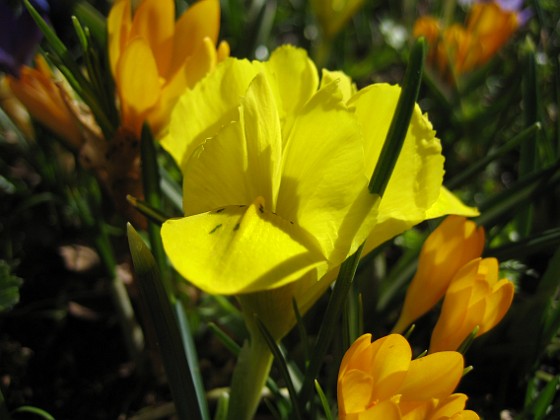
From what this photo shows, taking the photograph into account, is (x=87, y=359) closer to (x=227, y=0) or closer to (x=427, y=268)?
(x=427, y=268)

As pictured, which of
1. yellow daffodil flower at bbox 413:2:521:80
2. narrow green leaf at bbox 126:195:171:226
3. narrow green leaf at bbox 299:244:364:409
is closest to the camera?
narrow green leaf at bbox 299:244:364:409

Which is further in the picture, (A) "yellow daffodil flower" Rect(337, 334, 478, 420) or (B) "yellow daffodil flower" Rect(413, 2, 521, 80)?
(B) "yellow daffodil flower" Rect(413, 2, 521, 80)

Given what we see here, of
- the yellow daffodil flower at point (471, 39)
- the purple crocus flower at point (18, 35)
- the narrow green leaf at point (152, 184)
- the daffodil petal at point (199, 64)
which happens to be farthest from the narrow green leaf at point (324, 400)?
the yellow daffodil flower at point (471, 39)

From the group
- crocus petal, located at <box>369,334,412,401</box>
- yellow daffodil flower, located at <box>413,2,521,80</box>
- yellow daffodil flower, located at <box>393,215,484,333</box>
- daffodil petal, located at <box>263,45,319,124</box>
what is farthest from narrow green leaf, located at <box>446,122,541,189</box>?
yellow daffodil flower, located at <box>413,2,521,80</box>

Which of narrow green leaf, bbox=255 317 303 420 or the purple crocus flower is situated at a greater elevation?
the purple crocus flower

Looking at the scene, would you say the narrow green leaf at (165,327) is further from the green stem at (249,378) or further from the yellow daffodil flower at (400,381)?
the yellow daffodil flower at (400,381)

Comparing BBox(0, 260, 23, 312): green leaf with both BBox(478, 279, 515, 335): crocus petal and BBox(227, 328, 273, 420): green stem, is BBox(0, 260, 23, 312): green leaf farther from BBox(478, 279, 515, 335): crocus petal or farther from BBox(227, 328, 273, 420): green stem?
BBox(478, 279, 515, 335): crocus petal

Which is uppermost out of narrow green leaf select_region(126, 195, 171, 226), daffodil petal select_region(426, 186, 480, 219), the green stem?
daffodil petal select_region(426, 186, 480, 219)
